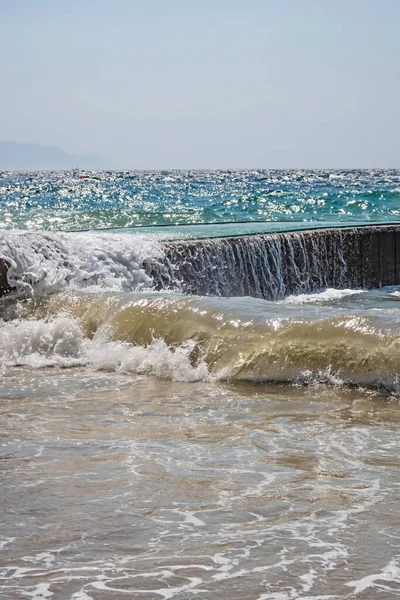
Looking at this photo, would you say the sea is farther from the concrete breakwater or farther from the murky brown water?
the concrete breakwater

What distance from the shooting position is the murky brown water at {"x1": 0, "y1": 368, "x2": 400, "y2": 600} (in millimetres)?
3521

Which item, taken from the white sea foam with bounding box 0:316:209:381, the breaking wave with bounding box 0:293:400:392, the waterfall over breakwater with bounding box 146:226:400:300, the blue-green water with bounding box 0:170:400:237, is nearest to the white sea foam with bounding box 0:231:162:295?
the waterfall over breakwater with bounding box 146:226:400:300

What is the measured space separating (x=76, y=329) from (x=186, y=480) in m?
4.86

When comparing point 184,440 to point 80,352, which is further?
point 80,352

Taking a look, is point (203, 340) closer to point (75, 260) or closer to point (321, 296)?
point (75, 260)

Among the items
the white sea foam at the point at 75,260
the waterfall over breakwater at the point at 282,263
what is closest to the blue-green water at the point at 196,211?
the waterfall over breakwater at the point at 282,263

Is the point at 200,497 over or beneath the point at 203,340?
beneath

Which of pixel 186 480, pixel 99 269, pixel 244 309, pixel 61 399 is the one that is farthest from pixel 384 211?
pixel 186 480

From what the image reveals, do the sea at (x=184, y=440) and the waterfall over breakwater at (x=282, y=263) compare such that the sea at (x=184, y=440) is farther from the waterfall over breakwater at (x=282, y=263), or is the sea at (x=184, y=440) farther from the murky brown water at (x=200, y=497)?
the waterfall over breakwater at (x=282, y=263)

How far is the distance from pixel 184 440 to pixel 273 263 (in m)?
8.71

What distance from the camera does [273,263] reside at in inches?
557

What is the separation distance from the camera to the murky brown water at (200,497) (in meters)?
3.52

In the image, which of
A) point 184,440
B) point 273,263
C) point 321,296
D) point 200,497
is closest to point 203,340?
point 184,440

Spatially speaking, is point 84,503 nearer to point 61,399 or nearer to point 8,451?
point 8,451
